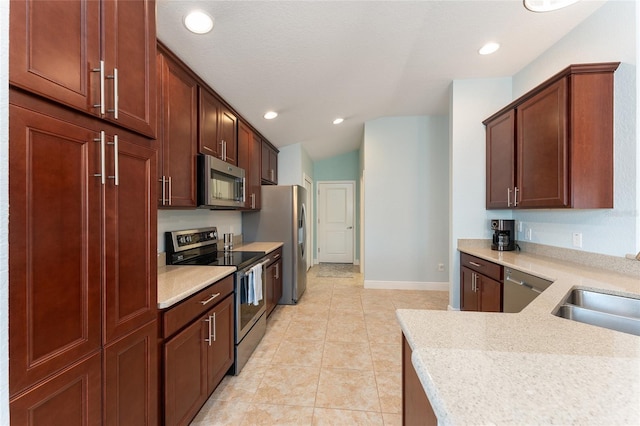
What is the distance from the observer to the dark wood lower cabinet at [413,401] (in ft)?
2.62

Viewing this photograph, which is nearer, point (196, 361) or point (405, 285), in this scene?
point (196, 361)

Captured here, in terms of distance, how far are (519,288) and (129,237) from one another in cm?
245

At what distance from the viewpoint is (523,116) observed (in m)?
2.40

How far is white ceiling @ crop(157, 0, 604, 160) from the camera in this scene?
1.77 metres

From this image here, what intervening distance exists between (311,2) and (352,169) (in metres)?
4.84

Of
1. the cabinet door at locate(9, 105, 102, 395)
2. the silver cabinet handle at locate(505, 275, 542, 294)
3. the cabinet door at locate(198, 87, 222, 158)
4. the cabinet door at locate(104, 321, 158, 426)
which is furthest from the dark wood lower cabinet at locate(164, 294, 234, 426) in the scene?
the silver cabinet handle at locate(505, 275, 542, 294)

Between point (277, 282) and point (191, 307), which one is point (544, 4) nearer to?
point (191, 307)

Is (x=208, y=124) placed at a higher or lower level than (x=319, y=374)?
higher

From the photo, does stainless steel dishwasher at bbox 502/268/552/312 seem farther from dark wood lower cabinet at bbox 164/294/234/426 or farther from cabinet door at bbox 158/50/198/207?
cabinet door at bbox 158/50/198/207

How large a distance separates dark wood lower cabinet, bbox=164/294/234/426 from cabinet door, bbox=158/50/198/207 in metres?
0.84

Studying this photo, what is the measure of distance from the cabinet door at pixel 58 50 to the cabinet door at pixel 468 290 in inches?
122

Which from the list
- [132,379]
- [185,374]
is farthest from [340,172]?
[132,379]

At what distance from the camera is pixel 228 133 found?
271 cm

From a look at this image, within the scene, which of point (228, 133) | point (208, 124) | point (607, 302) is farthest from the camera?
point (228, 133)
